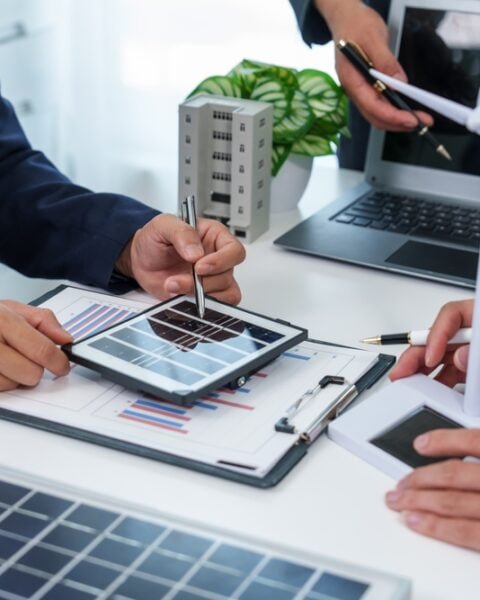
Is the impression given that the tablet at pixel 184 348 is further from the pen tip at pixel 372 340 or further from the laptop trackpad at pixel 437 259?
the laptop trackpad at pixel 437 259

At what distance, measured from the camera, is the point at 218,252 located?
1089 mm

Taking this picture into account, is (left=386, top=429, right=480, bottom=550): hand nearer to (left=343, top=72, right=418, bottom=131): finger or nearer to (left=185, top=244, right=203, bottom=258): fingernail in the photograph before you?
(left=185, top=244, right=203, bottom=258): fingernail

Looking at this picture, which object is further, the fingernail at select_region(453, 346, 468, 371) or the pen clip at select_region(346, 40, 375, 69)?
the pen clip at select_region(346, 40, 375, 69)

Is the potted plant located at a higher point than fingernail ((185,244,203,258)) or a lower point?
higher

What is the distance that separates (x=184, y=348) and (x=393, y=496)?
25cm

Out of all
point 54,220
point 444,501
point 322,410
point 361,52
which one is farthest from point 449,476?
point 361,52

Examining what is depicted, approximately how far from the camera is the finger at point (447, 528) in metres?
0.74

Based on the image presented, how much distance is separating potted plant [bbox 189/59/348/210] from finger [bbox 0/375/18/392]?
0.61m

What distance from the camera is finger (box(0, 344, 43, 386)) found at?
0.91 m

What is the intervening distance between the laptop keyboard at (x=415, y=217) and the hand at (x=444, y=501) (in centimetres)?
58

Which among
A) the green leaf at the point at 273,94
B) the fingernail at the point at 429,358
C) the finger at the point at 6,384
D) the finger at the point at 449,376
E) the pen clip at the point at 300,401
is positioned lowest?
the finger at the point at 6,384

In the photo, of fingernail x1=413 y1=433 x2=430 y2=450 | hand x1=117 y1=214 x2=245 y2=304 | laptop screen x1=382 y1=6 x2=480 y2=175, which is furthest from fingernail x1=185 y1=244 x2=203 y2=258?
laptop screen x1=382 y1=6 x2=480 y2=175

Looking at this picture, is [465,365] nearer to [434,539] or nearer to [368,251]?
[434,539]

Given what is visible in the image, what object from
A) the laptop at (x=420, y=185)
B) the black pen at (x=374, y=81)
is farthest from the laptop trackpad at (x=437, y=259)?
the black pen at (x=374, y=81)
